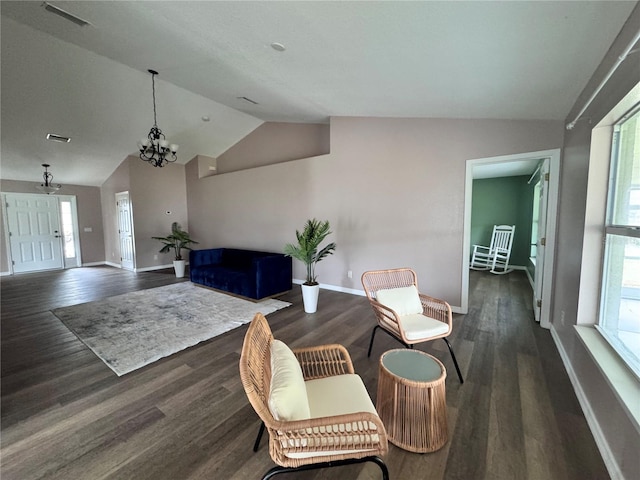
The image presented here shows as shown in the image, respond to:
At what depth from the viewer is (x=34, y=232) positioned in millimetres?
6379

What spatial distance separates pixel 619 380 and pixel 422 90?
8.76 ft

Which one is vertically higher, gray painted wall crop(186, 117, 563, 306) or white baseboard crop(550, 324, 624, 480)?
gray painted wall crop(186, 117, 563, 306)

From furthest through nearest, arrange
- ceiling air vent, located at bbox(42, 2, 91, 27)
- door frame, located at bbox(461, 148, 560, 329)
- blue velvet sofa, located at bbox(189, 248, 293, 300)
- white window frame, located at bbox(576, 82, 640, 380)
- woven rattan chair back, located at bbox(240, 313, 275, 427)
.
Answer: blue velvet sofa, located at bbox(189, 248, 293, 300), door frame, located at bbox(461, 148, 560, 329), ceiling air vent, located at bbox(42, 2, 91, 27), white window frame, located at bbox(576, 82, 640, 380), woven rattan chair back, located at bbox(240, 313, 275, 427)

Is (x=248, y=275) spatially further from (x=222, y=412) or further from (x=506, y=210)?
(x=506, y=210)

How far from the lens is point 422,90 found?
2.61m

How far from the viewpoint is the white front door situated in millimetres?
6082

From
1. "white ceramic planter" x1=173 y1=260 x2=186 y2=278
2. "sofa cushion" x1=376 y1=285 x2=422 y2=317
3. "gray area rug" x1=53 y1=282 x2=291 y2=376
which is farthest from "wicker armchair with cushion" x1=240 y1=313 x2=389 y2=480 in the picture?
"white ceramic planter" x1=173 y1=260 x2=186 y2=278

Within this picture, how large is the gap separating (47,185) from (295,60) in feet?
23.1

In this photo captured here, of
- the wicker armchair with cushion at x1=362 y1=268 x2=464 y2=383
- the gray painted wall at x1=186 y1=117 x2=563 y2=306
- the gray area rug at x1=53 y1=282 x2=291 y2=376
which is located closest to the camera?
the wicker armchair with cushion at x1=362 y1=268 x2=464 y2=383

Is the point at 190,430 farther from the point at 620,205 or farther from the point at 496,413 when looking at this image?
the point at 620,205

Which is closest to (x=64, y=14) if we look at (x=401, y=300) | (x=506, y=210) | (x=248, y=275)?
(x=248, y=275)

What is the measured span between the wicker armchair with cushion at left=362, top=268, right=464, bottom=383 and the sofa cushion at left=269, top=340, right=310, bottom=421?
1.04m

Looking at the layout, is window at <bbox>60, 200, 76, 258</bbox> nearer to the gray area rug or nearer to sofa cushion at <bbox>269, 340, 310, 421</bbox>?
the gray area rug

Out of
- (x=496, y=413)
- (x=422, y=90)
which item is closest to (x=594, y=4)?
(x=422, y=90)
